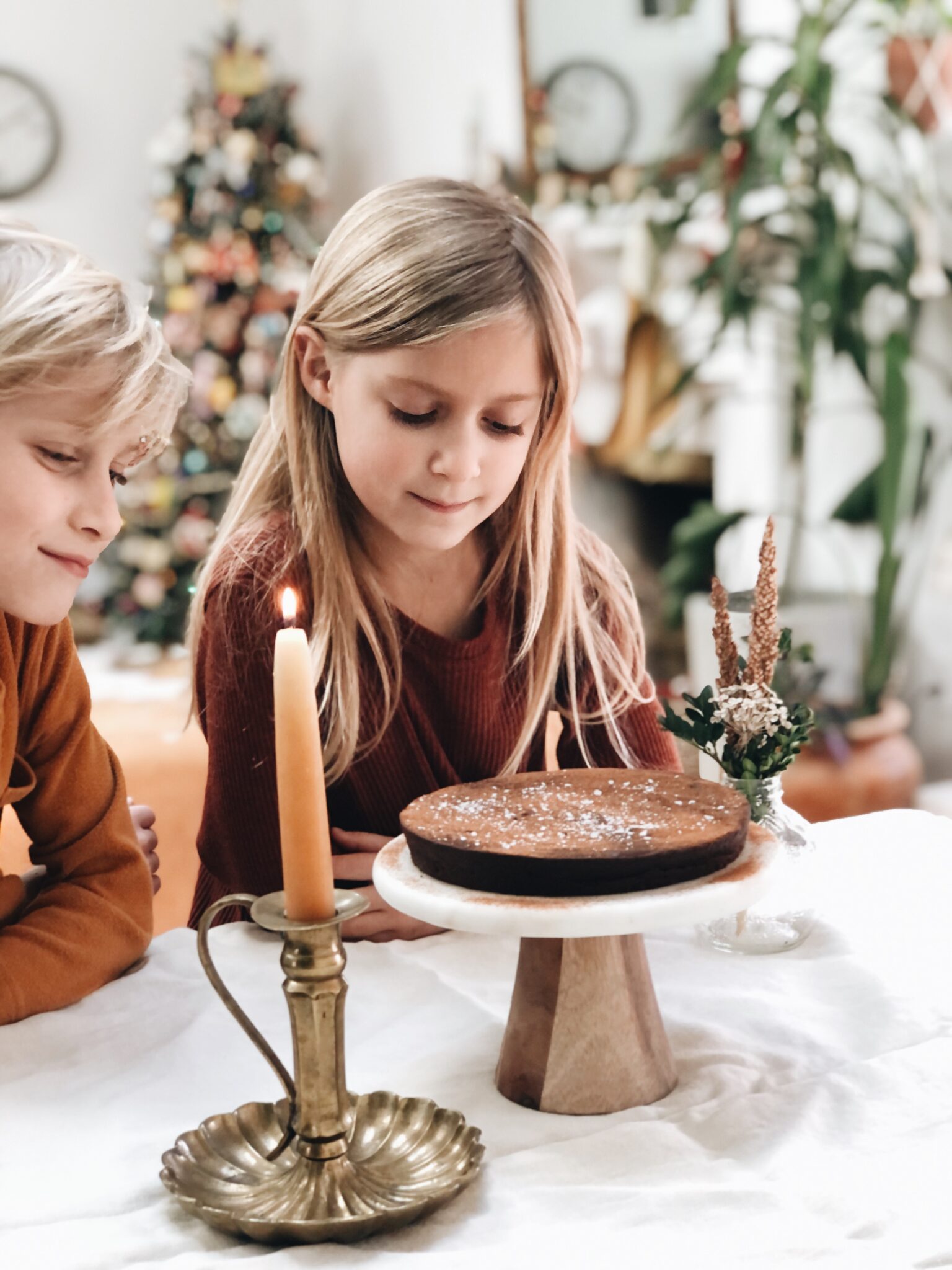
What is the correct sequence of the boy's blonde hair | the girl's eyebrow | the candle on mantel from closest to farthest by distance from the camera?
1. the candle on mantel
2. the boy's blonde hair
3. the girl's eyebrow

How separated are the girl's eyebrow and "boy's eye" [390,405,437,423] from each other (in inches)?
0.9

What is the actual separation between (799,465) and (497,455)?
6.92ft

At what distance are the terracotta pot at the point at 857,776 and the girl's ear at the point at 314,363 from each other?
6.73 feet

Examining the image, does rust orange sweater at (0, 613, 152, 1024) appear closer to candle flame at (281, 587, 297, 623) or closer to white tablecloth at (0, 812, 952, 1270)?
white tablecloth at (0, 812, 952, 1270)

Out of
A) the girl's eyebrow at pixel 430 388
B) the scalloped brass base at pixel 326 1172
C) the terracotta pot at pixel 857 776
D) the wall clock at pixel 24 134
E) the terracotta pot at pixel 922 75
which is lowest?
the terracotta pot at pixel 857 776

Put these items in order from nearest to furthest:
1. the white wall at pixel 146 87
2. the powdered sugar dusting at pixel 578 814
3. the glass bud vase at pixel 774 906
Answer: the powdered sugar dusting at pixel 578 814 → the glass bud vase at pixel 774 906 → the white wall at pixel 146 87

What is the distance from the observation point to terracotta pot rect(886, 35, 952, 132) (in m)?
3.03

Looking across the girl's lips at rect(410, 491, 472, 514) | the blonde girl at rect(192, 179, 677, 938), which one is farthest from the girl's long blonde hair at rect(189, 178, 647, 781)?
the girl's lips at rect(410, 491, 472, 514)

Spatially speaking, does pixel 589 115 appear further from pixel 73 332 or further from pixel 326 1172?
pixel 326 1172

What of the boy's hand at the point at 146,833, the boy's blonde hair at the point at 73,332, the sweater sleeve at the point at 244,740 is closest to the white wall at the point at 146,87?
the sweater sleeve at the point at 244,740

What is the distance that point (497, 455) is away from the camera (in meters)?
1.16

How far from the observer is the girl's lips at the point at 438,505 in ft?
3.83

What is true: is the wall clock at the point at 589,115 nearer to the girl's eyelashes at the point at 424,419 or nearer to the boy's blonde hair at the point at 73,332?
the girl's eyelashes at the point at 424,419

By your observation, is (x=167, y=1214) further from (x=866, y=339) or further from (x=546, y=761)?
(x=866, y=339)
